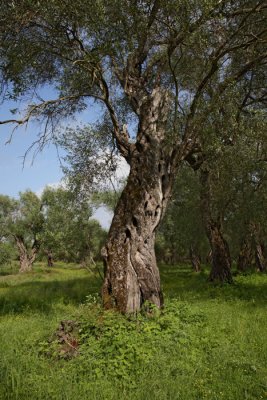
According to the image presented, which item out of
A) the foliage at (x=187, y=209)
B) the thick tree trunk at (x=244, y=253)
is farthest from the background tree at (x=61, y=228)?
the thick tree trunk at (x=244, y=253)

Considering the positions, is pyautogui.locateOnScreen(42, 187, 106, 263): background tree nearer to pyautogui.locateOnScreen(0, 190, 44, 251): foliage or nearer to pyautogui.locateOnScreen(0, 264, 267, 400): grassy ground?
pyautogui.locateOnScreen(0, 190, 44, 251): foliage

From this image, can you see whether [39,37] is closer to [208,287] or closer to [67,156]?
[67,156]

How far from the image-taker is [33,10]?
36.0 ft

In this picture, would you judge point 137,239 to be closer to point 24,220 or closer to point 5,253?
point 5,253

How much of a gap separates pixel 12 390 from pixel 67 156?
1305 centimetres

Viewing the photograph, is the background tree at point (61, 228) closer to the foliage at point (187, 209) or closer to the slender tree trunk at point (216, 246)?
the foliage at point (187, 209)

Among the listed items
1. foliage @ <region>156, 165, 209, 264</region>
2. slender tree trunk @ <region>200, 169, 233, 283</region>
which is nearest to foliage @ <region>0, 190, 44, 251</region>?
foliage @ <region>156, 165, 209, 264</region>

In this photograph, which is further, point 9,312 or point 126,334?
point 9,312

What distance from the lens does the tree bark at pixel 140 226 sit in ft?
36.1

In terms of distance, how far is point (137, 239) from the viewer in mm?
11508

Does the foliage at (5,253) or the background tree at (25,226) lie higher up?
the background tree at (25,226)

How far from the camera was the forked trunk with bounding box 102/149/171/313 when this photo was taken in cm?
1095

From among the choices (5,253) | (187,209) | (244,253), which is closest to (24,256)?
(5,253)

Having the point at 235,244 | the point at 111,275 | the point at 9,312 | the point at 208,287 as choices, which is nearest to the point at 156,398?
the point at 111,275
